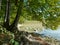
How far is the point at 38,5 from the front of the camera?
46.2 ft

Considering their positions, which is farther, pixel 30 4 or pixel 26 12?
pixel 26 12

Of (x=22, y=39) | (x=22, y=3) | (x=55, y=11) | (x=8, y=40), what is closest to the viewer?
(x=8, y=40)

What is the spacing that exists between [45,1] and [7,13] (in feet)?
9.44

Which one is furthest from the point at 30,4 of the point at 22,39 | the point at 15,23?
the point at 22,39

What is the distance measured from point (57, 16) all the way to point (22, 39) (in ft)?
20.3

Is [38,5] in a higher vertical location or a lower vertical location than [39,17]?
higher

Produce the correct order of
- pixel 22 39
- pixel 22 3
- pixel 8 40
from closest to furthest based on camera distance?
pixel 8 40
pixel 22 39
pixel 22 3

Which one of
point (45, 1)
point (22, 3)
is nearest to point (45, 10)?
point (45, 1)

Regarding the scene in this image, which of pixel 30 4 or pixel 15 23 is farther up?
pixel 30 4

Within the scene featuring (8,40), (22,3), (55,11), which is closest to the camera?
(8,40)

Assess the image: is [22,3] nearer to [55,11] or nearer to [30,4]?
[30,4]

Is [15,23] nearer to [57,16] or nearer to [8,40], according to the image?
[57,16]

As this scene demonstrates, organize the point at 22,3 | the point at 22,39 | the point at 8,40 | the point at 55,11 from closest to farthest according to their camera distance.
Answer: the point at 8,40, the point at 22,39, the point at 22,3, the point at 55,11

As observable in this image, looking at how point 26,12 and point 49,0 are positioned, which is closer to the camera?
point 49,0
